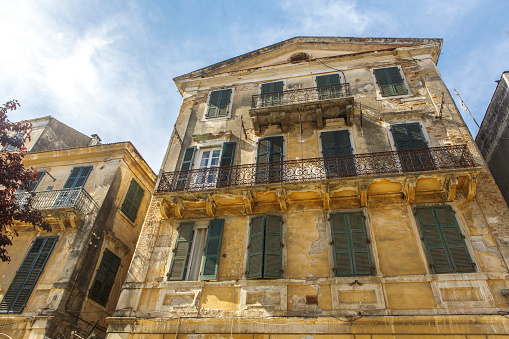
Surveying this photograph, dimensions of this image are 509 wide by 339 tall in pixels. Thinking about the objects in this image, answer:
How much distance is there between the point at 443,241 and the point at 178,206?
7051mm

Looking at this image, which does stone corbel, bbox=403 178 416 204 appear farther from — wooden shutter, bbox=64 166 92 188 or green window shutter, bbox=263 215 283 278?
wooden shutter, bbox=64 166 92 188

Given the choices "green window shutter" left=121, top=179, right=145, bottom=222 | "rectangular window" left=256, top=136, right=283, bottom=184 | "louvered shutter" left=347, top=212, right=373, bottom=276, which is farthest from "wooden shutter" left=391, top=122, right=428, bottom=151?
"green window shutter" left=121, top=179, right=145, bottom=222

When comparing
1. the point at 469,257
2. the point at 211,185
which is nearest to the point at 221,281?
the point at 211,185

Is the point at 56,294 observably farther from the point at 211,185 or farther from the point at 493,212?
the point at 493,212

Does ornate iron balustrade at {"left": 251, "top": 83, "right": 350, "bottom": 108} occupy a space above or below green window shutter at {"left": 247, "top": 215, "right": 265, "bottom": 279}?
above

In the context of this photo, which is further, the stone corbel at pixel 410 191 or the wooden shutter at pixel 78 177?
the wooden shutter at pixel 78 177

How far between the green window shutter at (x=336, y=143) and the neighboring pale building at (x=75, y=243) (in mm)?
7736

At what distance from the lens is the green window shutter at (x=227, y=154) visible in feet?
37.7

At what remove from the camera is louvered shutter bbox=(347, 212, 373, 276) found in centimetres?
828

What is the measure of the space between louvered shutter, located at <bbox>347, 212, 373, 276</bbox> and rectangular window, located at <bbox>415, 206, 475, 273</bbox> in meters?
1.38

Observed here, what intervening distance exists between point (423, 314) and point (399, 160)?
422 centimetres

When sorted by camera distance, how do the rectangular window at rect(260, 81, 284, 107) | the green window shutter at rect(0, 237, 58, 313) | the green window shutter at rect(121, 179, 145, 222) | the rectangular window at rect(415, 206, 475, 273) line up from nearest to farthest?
the rectangular window at rect(415, 206, 475, 273) → the green window shutter at rect(0, 237, 58, 313) → the rectangular window at rect(260, 81, 284, 107) → the green window shutter at rect(121, 179, 145, 222)

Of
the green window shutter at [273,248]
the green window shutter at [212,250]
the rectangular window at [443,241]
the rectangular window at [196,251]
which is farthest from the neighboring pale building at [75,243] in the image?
the rectangular window at [443,241]

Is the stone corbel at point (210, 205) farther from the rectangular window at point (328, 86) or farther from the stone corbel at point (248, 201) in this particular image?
the rectangular window at point (328, 86)
